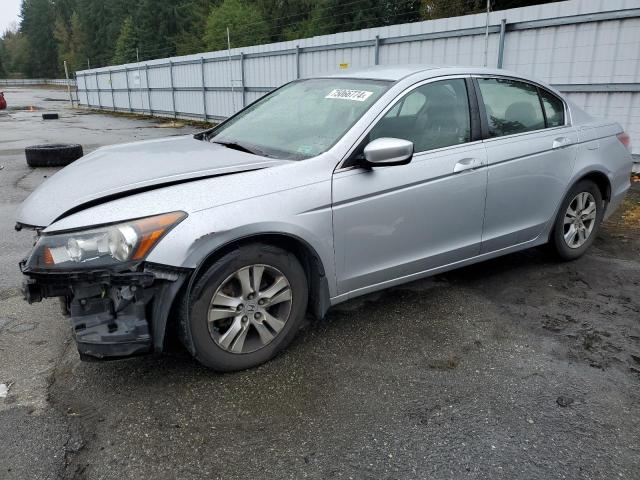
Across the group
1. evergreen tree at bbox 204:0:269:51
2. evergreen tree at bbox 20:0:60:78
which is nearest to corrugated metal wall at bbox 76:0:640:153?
evergreen tree at bbox 204:0:269:51

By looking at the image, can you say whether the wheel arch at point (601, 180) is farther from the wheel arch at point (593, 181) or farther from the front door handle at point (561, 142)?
the front door handle at point (561, 142)

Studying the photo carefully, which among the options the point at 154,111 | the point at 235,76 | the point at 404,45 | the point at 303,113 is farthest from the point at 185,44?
the point at 303,113

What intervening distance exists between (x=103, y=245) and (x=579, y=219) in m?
3.88

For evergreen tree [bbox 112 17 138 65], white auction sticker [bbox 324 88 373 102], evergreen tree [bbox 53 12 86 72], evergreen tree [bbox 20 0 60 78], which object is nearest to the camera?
white auction sticker [bbox 324 88 373 102]

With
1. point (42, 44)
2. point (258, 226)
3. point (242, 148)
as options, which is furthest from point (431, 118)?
point (42, 44)

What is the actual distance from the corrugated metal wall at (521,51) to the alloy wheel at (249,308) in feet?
6.62

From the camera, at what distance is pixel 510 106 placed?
13.5 feet

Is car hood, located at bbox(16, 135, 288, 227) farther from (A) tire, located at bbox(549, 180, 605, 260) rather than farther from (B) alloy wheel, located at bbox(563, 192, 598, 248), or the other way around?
(B) alloy wheel, located at bbox(563, 192, 598, 248)

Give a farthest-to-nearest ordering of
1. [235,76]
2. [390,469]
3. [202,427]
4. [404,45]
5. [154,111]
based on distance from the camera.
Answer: [154,111] → [235,76] → [404,45] → [202,427] → [390,469]

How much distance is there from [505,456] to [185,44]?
7155 cm

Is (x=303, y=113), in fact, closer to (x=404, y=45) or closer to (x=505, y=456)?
(x=505, y=456)

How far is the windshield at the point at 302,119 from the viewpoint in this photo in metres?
3.33

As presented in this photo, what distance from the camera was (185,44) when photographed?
6688 cm

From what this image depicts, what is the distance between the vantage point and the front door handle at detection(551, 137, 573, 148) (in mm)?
4223
